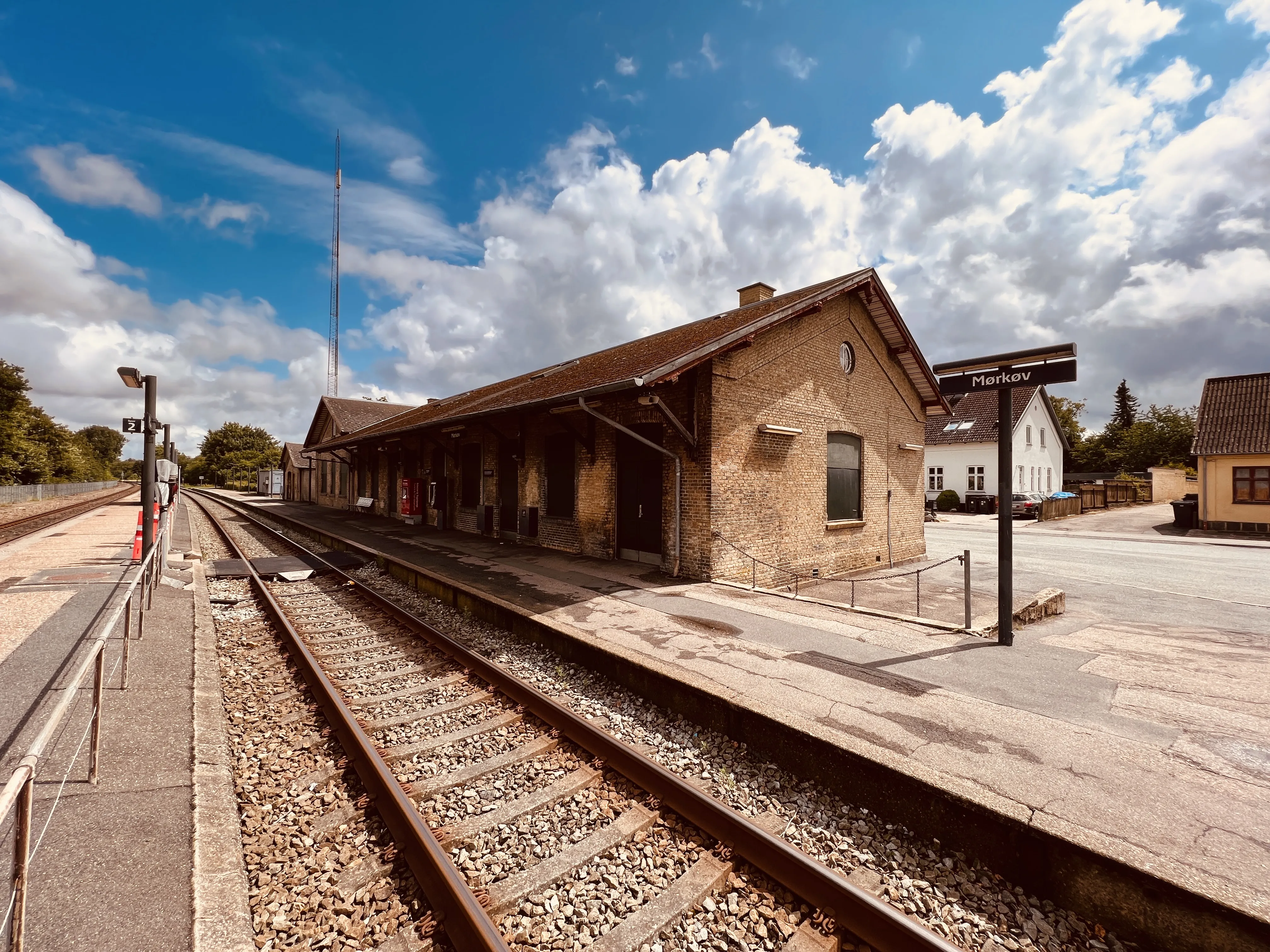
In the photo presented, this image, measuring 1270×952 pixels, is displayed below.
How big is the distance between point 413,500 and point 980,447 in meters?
30.8

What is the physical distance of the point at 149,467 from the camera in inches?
389

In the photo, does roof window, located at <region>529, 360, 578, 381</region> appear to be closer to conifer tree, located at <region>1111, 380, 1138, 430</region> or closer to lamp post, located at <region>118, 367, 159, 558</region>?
lamp post, located at <region>118, 367, 159, 558</region>

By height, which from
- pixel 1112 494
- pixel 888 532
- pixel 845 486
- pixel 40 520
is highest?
pixel 845 486

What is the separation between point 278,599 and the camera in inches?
348

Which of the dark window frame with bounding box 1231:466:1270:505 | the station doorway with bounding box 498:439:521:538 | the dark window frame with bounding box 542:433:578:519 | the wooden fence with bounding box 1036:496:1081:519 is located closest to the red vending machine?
the station doorway with bounding box 498:439:521:538

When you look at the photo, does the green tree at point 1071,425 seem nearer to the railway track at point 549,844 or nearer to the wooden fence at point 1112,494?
the wooden fence at point 1112,494

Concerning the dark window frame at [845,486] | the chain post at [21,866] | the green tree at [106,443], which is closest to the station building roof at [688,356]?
the dark window frame at [845,486]

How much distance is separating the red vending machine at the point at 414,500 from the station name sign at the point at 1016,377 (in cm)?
1723

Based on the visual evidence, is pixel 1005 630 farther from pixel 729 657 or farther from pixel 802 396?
pixel 802 396

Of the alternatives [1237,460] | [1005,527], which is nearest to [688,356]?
[1005,527]

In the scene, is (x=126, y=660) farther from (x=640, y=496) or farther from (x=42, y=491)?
(x=42, y=491)

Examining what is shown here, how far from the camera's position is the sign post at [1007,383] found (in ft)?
20.4

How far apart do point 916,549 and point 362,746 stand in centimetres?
1492

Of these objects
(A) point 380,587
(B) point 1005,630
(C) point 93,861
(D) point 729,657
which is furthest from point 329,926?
(A) point 380,587
